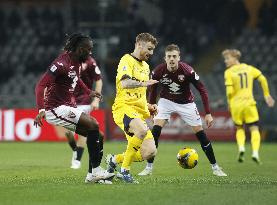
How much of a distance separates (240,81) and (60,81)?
20.3 feet

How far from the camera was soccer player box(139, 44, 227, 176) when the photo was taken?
38.3ft

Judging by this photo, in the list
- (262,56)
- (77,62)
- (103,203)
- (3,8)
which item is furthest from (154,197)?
(3,8)

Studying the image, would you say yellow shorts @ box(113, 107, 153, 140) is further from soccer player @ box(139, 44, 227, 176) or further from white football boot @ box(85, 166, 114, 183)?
soccer player @ box(139, 44, 227, 176)

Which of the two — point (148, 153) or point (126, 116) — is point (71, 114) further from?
point (148, 153)

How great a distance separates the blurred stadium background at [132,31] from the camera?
1142 inches

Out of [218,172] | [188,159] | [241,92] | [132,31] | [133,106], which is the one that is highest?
[132,31]

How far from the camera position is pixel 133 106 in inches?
405

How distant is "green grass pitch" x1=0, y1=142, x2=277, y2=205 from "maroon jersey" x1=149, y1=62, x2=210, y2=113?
4.16 ft

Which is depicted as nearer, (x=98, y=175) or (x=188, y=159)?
(x=98, y=175)

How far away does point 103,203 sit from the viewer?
764 centimetres

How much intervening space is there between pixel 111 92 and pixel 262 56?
21.7 ft

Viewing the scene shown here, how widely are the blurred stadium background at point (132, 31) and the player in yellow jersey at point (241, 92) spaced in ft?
36.8

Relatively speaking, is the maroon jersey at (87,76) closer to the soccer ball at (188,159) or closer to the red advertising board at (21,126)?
the soccer ball at (188,159)

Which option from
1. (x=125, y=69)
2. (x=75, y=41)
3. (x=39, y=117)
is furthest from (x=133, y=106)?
(x=39, y=117)
